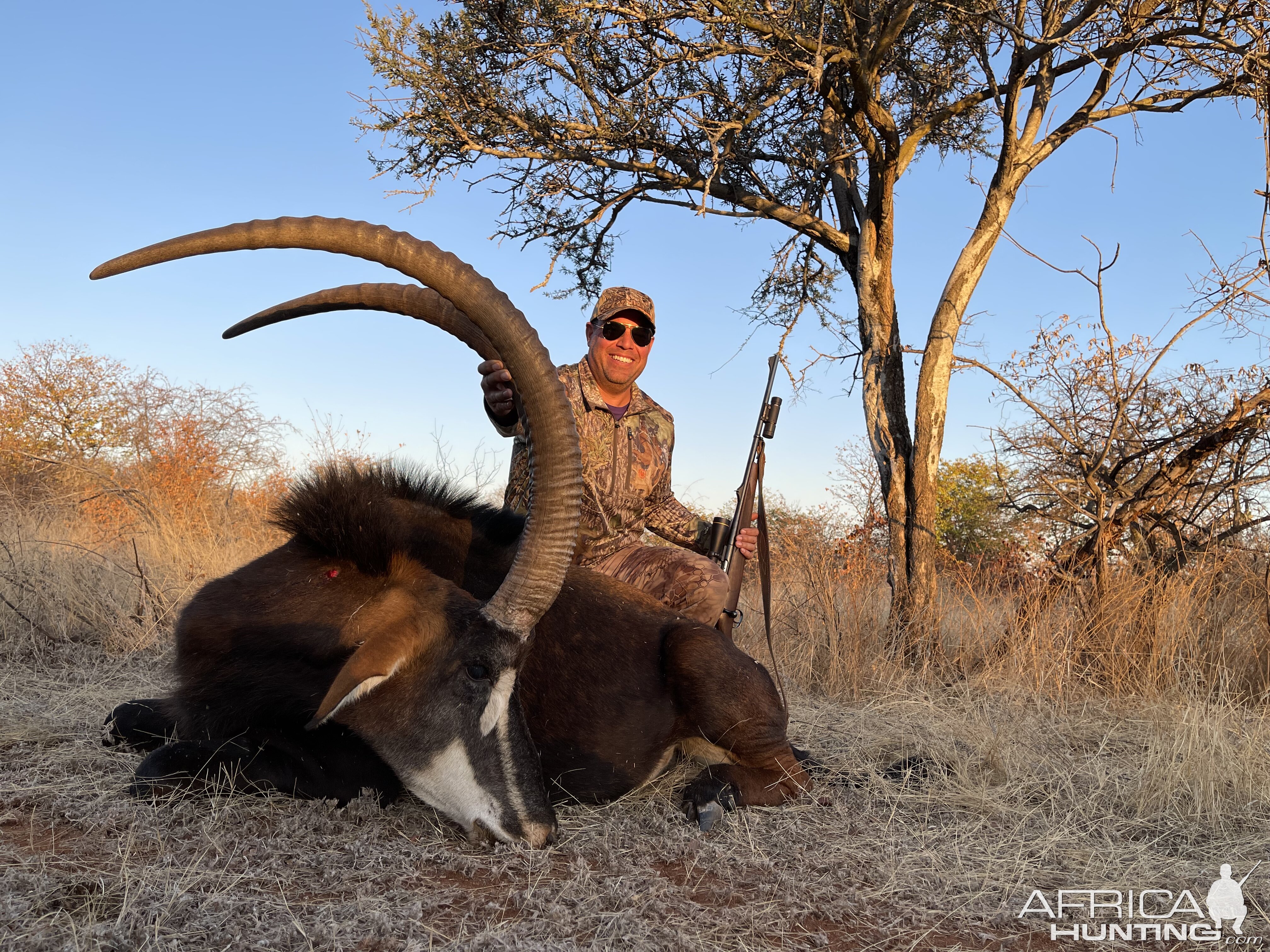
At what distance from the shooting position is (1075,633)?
24.5 feet

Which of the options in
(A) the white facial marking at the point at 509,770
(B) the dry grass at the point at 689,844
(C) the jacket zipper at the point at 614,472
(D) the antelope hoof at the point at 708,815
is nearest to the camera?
(B) the dry grass at the point at 689,844

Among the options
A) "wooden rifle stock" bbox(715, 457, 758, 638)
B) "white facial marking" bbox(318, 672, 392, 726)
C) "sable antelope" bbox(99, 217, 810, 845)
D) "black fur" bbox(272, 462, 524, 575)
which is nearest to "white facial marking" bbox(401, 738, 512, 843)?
"sable antelope" bbox(99, 217, 810, 845)

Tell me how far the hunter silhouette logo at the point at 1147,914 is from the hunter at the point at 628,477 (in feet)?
7.68

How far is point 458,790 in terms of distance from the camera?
10.2ft

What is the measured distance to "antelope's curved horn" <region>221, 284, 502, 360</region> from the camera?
11.9ft

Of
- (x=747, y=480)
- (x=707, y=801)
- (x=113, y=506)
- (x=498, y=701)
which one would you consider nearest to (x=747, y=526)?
(x=747, y=480)

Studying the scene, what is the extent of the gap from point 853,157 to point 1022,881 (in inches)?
329

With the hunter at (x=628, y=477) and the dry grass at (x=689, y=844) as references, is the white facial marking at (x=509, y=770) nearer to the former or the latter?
the dry grass at (x=689, y=844)

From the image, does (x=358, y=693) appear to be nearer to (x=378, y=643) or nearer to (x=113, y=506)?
(x=378, y=643)

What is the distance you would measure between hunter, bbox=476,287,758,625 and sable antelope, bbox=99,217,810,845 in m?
0.92

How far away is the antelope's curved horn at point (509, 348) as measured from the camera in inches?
112

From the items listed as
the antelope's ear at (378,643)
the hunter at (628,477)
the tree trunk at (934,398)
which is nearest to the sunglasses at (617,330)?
the hunter at (628,477)

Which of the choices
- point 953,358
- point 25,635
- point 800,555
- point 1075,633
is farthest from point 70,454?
point 1075,633

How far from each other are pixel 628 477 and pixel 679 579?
0.87 m
